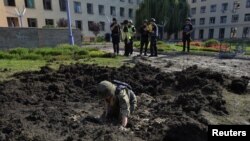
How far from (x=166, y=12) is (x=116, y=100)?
141 ft

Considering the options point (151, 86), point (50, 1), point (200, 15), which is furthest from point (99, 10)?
point (151, 86)

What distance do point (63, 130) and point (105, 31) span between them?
44374 mm

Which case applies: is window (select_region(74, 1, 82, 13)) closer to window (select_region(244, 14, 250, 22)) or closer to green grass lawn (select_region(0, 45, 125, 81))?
green grass lawn (select_region(0, 45, 125, 81))

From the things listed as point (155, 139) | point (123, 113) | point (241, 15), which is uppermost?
point (241, 15)

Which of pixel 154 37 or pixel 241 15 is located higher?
pixel 241 15

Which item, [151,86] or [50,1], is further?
[50,1]

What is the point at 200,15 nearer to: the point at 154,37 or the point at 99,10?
the point at 99,10

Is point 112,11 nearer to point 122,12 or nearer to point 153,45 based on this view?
point 122,12

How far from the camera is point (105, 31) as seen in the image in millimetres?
47250

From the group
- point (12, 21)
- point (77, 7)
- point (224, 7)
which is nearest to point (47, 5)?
point (77, 7)

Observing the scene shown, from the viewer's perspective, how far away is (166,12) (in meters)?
44.7

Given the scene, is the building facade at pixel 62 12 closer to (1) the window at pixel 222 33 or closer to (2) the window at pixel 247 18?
(1) the window at pixel 222 33

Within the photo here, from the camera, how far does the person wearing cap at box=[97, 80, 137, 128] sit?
3.76 m

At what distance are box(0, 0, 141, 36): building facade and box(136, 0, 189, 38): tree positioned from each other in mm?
6093
